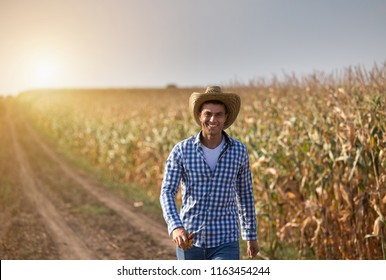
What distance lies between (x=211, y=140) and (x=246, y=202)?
539 millimetres

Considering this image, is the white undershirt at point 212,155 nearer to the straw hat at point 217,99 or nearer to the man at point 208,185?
the man at point 208,185

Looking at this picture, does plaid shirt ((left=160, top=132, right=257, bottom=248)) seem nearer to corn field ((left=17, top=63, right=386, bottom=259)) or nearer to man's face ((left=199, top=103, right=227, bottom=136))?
man's face ((left=199, top=103, right=227, bottom=136))

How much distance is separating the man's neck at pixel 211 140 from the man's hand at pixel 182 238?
2.01ft

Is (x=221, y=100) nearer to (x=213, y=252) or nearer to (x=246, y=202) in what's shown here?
(x=246, y=202)

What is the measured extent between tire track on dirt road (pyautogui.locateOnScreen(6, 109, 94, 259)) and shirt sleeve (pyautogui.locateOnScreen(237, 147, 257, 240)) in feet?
14.3

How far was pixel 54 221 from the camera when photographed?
31.4ft

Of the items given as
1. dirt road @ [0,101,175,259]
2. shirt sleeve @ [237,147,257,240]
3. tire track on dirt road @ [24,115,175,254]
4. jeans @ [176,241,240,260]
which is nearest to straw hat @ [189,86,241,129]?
shirt sleeve @ [237,147,257,240]

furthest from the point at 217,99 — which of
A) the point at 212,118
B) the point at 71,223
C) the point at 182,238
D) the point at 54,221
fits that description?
the point at 54,221

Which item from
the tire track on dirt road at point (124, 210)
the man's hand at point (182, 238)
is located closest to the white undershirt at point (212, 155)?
the man's hand at point (182, 238)

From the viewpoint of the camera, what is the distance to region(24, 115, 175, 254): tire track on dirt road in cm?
848

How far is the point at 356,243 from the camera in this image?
617 centimetres

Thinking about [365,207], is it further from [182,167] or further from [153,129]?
[153,129]
